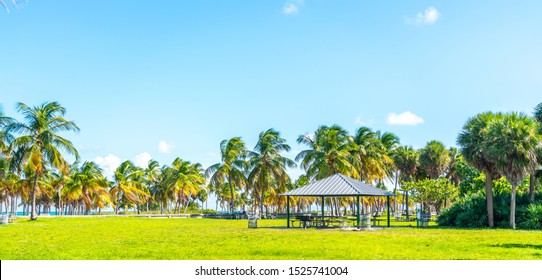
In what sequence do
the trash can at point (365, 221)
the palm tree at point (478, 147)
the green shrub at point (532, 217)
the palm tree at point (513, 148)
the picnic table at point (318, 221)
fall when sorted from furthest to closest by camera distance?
the palm tree at point (478, 147), the picnic table at point (318, 221), the palm tree at point (513, 148), the green shrub at point (532, 217), the trash can at point (365, 221)

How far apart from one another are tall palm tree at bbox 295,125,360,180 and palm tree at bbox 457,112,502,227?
17948 mm

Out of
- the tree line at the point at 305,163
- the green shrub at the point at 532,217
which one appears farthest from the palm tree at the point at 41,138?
the green shrub at the point at 532,217

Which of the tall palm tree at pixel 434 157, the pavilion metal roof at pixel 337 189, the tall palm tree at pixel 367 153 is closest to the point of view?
the pavilion metal roof at pixel 337 189

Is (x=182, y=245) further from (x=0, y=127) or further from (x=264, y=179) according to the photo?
(x=264, y=179)

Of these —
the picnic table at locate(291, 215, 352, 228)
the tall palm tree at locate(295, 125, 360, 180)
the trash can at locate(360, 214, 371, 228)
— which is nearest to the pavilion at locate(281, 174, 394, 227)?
the trash can at locate(360, 214, 371, 228)

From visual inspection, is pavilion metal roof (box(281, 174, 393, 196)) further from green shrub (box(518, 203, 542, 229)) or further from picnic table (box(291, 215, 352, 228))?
green shrub (box(518, 203, 542, 229))

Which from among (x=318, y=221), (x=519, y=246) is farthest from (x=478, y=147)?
(x=519, y=246)

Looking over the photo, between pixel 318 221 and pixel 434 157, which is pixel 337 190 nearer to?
pixel 318 221

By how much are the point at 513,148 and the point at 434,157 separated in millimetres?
30056

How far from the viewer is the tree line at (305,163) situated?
98.7 feet

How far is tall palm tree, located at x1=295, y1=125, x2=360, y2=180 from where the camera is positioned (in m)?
49.9

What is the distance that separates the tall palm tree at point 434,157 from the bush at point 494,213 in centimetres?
2487

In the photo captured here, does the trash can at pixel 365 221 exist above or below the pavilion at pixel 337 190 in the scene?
below

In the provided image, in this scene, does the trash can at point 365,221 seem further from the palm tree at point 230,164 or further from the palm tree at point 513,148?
the palm tree at point 230,164
